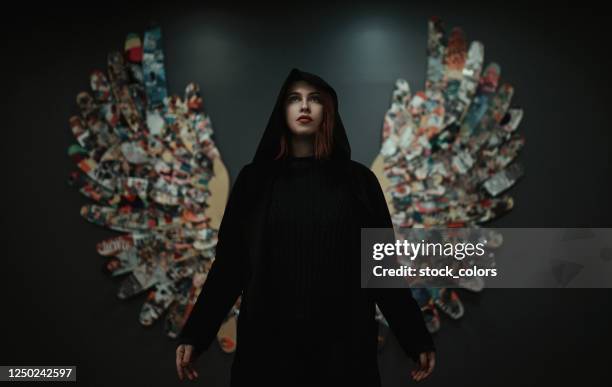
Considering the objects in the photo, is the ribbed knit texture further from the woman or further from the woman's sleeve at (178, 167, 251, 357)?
the woman's sleeve at (178, 167, 251, 357)

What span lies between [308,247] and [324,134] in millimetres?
345

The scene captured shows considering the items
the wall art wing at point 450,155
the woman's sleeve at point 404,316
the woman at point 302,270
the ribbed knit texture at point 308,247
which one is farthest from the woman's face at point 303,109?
the wall art wing at point 450,155

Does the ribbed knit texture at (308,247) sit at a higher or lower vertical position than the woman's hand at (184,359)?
higher

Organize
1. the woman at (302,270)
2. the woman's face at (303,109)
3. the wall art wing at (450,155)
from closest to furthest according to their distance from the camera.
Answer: the woman at (302,270), the woman's face at (303,109), the wall art wing at (450,155)

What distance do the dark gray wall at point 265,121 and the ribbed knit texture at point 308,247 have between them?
2.98 feet

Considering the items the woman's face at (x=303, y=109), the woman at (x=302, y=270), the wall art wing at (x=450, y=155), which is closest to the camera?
the woman at (x=302, y=270)

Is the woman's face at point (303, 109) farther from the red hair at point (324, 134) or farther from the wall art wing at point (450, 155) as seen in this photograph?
the wall art wing at point (450, 155)

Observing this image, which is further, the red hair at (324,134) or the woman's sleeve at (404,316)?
the red hair at (324,134)

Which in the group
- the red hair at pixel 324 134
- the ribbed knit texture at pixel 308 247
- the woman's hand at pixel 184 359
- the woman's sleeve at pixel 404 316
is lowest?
the woman's hand at pixel 184 359

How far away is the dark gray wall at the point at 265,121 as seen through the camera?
2.14 m

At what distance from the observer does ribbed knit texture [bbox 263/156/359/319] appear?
1225 mm

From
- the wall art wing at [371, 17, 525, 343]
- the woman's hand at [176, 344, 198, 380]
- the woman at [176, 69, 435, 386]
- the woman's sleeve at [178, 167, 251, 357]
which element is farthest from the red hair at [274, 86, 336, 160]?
the wall art wing at [371, 17, 525, 343]

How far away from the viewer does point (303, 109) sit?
1.35m

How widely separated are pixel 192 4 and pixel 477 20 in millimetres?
1353
